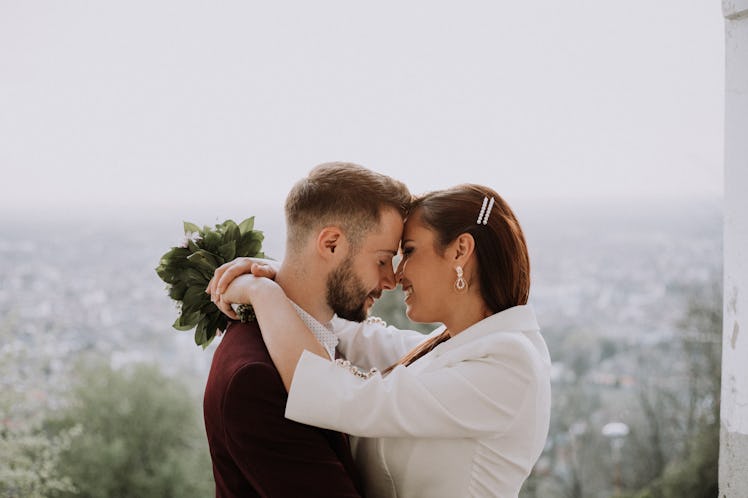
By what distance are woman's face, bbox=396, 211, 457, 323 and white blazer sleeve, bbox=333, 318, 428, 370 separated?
32cm

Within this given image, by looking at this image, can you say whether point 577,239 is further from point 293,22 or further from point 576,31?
point 293,22

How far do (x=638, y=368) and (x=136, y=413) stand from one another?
3556 mm

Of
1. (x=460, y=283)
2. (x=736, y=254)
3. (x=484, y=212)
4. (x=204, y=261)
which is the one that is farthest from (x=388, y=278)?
(x=736, y=254)

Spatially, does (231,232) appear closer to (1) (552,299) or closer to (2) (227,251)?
(2) (227,251)

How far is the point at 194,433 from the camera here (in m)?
4.97

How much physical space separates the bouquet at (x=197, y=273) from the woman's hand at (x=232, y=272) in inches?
→ 4.3

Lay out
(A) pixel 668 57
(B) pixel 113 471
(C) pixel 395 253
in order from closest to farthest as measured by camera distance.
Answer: (C) pixel 395 253 < (B) pixel 113 471 < (A) pixel 668 57

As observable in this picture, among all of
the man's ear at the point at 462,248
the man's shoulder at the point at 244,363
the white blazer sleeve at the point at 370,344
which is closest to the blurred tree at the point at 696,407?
the white blazer sleeve at the point at 370,344

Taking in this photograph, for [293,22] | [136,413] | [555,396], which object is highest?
[293,22]

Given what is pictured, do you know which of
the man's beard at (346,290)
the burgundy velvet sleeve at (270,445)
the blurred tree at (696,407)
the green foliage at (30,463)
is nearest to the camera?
the burgundy velvet sleeve at (270,445)

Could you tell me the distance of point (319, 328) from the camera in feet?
6.66

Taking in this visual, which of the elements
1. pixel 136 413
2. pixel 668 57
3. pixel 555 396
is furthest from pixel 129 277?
pixel 668 57

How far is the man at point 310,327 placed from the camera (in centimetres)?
171

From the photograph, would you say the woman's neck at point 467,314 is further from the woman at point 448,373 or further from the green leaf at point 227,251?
the green leaf at point 227,251
